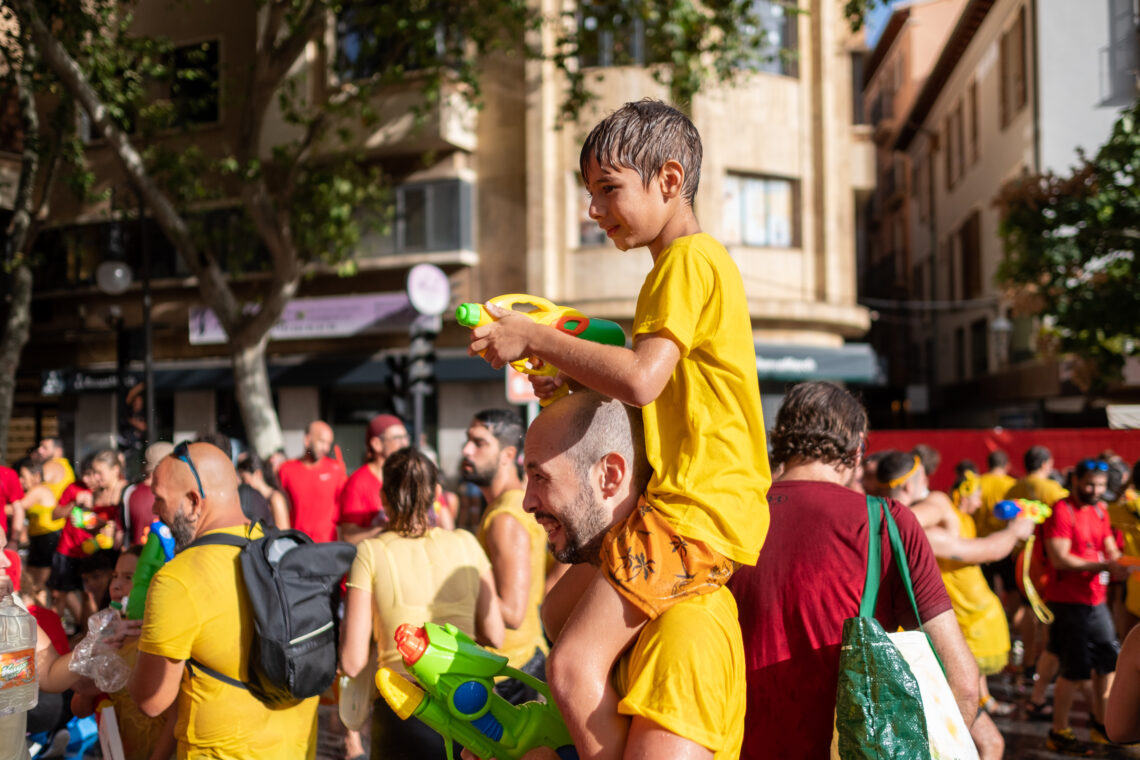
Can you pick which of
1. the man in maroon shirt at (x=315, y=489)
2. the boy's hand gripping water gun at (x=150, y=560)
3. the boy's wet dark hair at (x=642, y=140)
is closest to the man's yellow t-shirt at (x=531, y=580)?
the boy's hand gripping water gun at (x=150, y=560)

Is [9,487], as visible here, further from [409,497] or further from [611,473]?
[611,473]

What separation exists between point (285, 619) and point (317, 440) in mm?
5068

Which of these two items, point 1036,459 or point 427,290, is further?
point 427,290

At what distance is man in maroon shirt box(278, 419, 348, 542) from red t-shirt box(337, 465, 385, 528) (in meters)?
0.79

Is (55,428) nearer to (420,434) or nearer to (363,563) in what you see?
(420,434)

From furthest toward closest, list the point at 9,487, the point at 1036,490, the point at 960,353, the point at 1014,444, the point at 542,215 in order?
1. the point at 960,353
2. the point at 542,215
3. the point at 1014,444
4. the point at 1036,490
5. the point at 9,487

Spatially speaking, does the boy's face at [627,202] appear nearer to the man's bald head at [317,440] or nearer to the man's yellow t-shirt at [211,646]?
the man's yellow t-shirt at [211,646]

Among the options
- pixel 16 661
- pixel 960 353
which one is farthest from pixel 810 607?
pixel 960 353

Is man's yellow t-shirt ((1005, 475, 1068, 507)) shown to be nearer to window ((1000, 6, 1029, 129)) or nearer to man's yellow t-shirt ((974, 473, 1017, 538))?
man's yellow t-shirt ((974, 473, 1017, 538))

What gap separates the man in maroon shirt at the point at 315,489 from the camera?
26.1ft

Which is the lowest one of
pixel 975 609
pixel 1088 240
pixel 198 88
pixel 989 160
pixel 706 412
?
pixel 975 609

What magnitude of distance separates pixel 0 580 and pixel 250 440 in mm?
11722

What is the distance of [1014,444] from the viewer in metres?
14.0

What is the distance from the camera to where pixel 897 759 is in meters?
2.10
